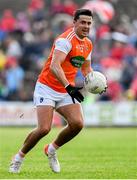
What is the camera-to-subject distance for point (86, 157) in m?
15.1

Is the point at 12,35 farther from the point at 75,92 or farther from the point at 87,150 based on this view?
the point at 75,92

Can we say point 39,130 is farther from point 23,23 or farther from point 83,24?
point 23,23

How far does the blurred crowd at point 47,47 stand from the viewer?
27.5 m

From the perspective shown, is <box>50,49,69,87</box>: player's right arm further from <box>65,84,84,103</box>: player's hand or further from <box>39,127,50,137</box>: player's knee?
<box>39,127,50,137</box>: player's knee

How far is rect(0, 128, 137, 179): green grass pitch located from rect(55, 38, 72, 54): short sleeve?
1877 mm

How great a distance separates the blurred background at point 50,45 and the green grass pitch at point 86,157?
8.03ft

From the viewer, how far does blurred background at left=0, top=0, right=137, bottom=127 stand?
2656 centimetres

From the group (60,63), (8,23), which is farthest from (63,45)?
(8,23)

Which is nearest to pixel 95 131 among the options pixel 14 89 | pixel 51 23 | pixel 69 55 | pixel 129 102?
pixel 129 102

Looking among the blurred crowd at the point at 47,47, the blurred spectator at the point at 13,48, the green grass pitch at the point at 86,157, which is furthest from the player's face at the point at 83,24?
the blurred spectator at the point at 13,48

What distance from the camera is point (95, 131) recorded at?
24.7 metres

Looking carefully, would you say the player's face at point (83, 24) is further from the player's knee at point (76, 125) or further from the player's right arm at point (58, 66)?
the player's knee at point (76, 125)

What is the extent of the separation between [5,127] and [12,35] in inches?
181

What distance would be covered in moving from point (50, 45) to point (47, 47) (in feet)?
0.52
